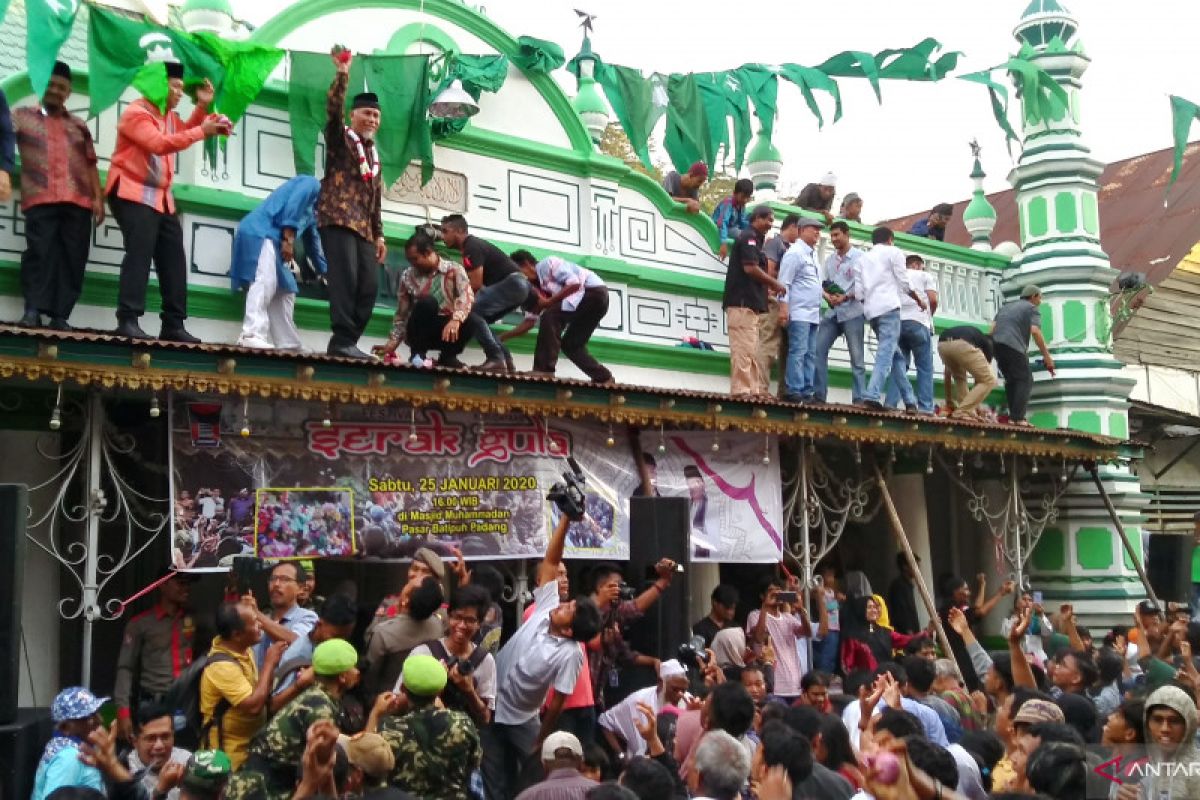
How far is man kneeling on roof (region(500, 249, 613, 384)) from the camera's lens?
35.9ft

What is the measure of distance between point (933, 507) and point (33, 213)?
1103 cm

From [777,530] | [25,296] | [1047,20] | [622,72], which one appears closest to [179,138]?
[25,296]

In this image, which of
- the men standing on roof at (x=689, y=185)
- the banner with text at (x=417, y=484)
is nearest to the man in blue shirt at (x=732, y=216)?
the men standing on roof at (x=689, y=185)

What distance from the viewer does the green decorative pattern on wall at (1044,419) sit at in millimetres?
16234

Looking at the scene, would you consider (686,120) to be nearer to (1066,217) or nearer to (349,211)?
(349,211)

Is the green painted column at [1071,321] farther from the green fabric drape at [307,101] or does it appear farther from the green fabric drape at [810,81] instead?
the green fabric drape at [307,101]

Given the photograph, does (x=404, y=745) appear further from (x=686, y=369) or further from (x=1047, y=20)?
(x=1047, y=20)

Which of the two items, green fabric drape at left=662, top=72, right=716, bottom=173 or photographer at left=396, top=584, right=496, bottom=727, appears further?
green fabric drape at left=662, top=72, right=716, bottom=173

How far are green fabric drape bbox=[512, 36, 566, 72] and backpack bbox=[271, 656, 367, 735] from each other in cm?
666

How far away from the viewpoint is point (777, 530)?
38.2 feet

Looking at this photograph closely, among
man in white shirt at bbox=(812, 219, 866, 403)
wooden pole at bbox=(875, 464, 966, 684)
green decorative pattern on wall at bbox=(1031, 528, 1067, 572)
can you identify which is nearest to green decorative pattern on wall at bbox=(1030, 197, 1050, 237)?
green decorative pattern on wall at bbox=(1031, 528, 1067, 572)

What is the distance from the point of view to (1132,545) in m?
15.9

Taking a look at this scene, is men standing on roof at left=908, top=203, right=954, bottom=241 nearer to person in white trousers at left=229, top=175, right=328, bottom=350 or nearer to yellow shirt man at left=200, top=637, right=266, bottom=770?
person in white trousers at left=229, top=175, right=328, bottom=350

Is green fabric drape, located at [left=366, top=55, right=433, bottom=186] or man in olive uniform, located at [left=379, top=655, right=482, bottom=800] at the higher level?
green fabric drape, located at [left=366, top=55, right=433, bottom=186]
